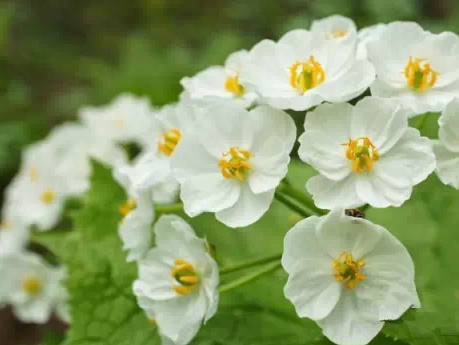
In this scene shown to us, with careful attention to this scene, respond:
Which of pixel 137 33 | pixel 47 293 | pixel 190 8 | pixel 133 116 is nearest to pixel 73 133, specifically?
pixel 133 116

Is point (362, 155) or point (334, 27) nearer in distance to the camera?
point (362, 155)

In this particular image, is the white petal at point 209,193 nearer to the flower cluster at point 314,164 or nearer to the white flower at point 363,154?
the flower cluster at point 314,164

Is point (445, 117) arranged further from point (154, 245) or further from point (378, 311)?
point (154, 245)

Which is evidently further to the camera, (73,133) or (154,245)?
(73,133)

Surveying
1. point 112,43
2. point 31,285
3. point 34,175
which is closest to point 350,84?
point 31,285

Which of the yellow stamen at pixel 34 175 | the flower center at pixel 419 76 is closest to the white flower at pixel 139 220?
the flower center at pixel 419 76

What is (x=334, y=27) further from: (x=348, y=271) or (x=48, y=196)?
(x=48, y=196)

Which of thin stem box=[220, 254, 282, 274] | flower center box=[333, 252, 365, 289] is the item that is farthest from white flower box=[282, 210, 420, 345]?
thin stem box=[220, 254, 282, 274]
